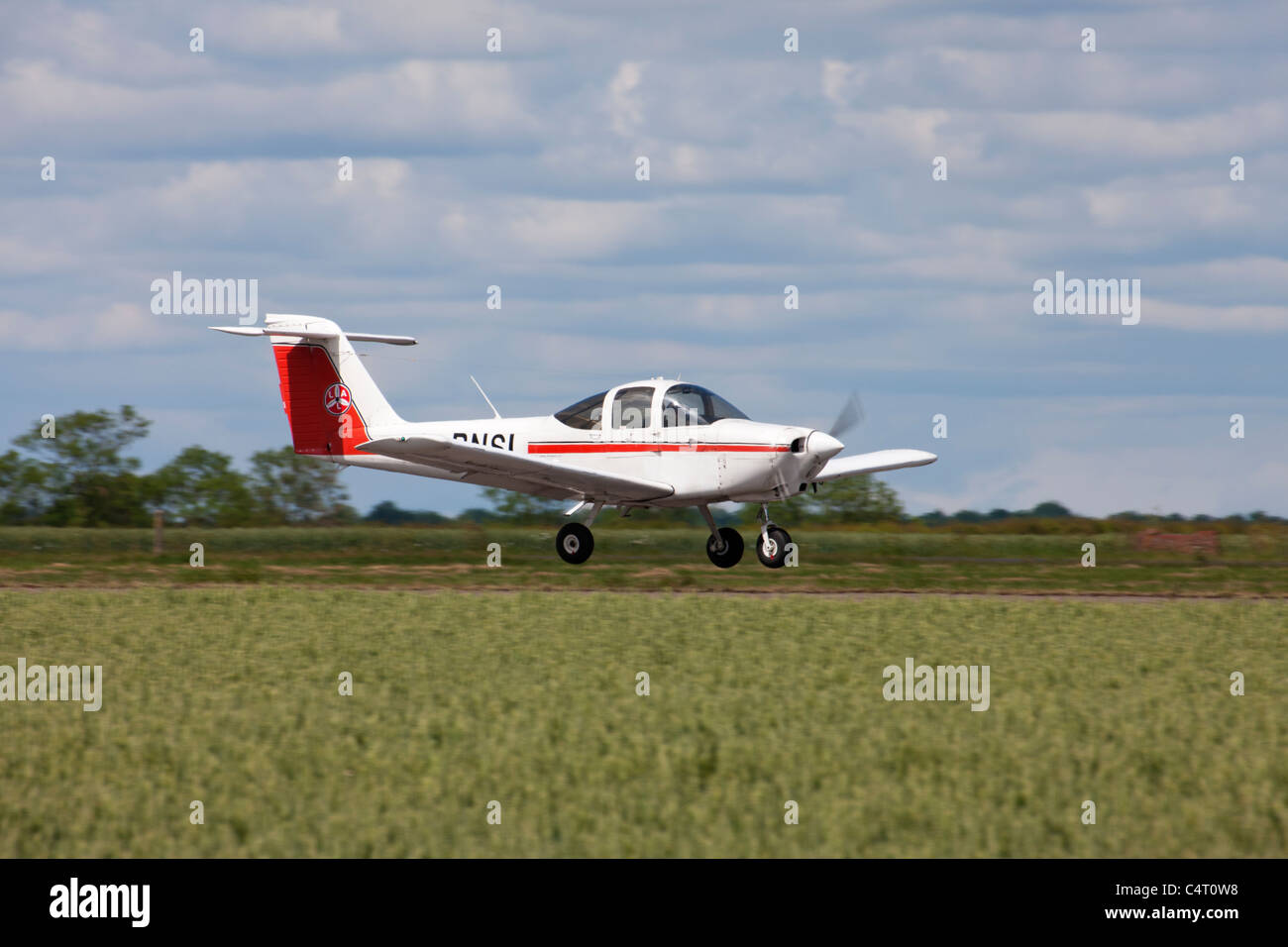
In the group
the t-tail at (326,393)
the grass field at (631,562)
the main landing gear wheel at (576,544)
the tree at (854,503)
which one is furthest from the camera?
the tree at (854,503)

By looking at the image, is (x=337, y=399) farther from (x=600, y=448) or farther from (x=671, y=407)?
(x=671, y=407)

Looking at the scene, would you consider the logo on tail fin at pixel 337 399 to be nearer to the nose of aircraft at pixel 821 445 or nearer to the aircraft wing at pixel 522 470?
the aircraft wing at pixel 522 470

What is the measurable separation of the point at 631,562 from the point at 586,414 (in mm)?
2714

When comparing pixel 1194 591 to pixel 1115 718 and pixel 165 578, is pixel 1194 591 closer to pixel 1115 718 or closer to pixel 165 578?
pixel 1115 718

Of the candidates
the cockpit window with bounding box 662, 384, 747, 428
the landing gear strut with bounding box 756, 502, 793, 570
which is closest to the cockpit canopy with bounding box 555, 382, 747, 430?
the cockpit window with bounding box 662, 384, 747, 428

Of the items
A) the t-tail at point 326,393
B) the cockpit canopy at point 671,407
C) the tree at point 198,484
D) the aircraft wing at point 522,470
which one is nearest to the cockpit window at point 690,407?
the cockpit canopy at point 671,407

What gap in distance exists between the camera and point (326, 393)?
20766 mm

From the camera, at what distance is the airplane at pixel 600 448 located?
17.5m

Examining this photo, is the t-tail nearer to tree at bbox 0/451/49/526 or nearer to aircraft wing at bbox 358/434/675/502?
aircraft wing at bbox 358/434/675/502

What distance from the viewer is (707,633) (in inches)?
451

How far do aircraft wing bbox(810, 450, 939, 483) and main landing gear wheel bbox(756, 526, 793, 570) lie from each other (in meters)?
1.63

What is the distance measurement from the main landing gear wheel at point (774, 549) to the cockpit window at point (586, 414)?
2.90 meters

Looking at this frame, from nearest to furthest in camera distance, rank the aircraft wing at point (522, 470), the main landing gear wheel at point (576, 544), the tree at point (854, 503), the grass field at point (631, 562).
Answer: the aircraft wing at point (522, 470)
the grass field at point (631, 562)
the main landing gear wheel at point (576, 544)
the tree at point (854, 503)

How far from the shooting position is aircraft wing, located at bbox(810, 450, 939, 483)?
20.0 metres
